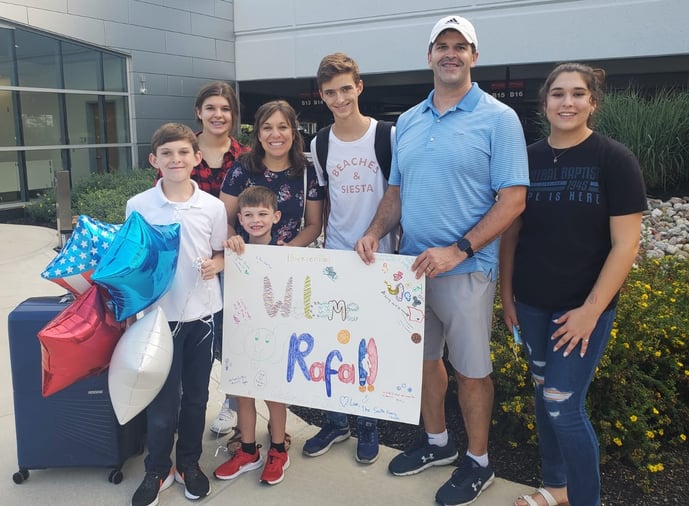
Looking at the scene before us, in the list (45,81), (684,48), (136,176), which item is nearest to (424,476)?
(136,176)

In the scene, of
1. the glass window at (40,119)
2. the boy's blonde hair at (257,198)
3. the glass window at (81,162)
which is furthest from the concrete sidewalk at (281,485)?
the glass window at (81,162)

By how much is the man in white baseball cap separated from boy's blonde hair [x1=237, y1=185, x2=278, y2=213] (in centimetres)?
53

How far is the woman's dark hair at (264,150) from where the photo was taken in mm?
3133

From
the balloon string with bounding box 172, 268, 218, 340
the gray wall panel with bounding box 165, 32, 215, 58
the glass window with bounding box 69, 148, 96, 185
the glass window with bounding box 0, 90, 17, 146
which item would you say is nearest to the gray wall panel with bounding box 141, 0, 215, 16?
the gray wall panel with bounding box 165, 32, 215, 58

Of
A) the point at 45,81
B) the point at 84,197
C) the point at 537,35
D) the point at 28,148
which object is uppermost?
the point at 537,35

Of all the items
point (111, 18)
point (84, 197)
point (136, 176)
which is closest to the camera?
point (84, 197)

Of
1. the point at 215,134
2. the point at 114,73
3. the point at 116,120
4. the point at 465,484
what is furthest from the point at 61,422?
the point at 114,73

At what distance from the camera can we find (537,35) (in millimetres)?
12992

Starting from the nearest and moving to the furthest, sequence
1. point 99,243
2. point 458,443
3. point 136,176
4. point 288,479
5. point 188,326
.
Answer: point 99,243 → point 188,326 → point 288,479 → point 458,443 → point 136,176

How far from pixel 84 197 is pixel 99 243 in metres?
9.11

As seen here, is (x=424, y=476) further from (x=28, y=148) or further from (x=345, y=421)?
(x=28, y=148)

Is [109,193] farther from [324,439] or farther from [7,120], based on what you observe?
[324,439]

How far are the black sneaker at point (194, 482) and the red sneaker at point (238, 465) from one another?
103mm

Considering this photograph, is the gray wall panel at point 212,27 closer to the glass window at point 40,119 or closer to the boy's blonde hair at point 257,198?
the glass window at point 40,119
